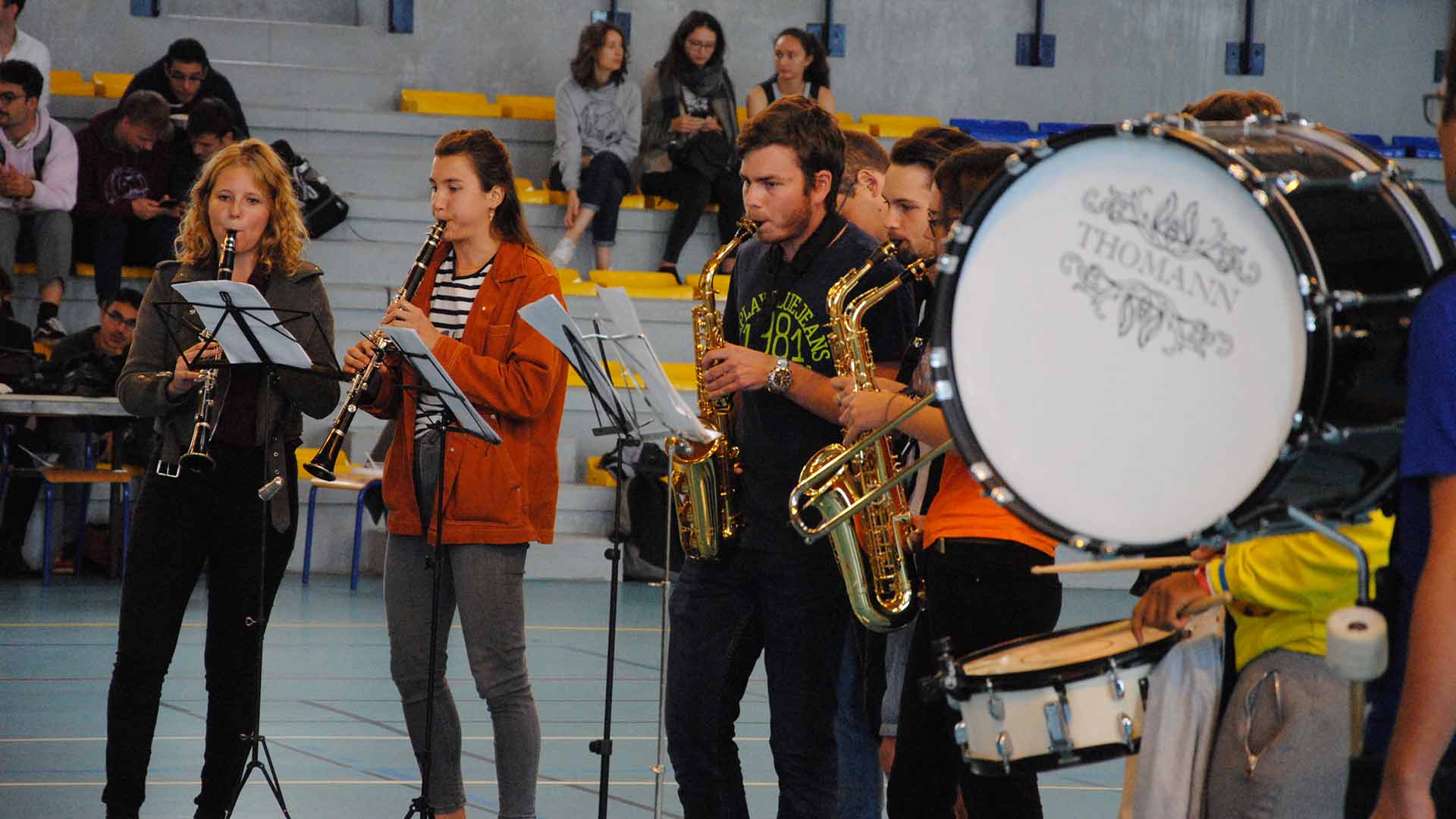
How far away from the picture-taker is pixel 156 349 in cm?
388

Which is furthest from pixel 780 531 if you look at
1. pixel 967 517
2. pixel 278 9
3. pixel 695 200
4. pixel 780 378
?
pixel 278 9

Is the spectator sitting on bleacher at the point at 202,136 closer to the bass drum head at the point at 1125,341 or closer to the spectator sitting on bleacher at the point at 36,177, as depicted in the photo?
the spectator sitting on bleacher at the point at 36,177

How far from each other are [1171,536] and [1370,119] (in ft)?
39.9

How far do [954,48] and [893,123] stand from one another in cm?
114

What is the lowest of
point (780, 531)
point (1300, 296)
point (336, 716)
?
point (336, 716)

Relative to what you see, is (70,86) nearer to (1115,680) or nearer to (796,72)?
(796,72)

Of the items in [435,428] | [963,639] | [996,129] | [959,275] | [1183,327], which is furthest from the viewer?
[996,129]

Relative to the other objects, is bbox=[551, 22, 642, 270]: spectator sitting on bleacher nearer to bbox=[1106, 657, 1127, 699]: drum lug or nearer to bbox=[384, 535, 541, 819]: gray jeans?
bbox=[384, 535, 541, 819]: gray jeans

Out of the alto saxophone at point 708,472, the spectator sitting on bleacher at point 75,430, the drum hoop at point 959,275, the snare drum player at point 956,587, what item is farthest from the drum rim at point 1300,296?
the spectator sitting on bleacher at point 75,430

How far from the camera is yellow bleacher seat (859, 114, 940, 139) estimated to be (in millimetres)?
11305

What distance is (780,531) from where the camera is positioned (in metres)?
3.24

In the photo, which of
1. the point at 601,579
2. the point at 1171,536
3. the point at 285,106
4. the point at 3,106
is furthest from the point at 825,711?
the point at 285,106

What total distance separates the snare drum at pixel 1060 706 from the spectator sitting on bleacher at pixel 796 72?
26.7 ft

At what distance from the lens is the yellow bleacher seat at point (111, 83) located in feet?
32.9
